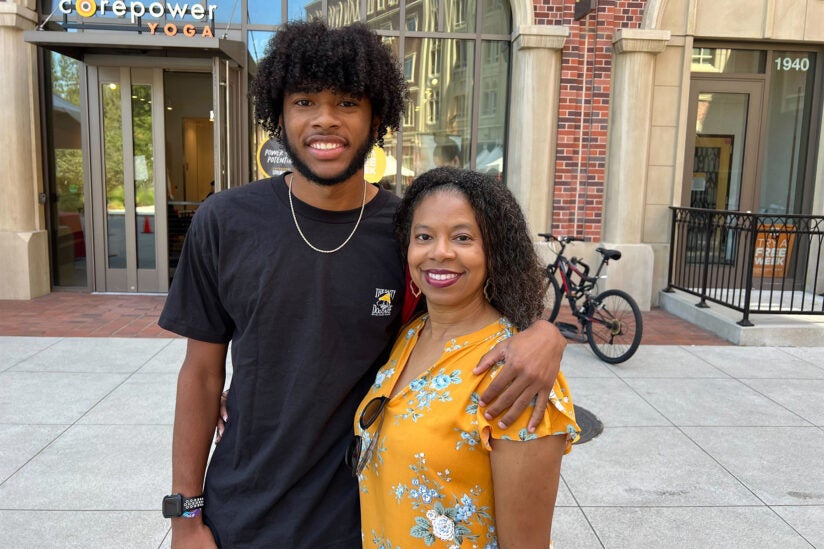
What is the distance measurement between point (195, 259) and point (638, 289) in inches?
311

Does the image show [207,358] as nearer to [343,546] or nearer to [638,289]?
[343,546]

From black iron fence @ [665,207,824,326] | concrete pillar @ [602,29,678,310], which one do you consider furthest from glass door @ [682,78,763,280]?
concrete pillar @ [602,29,678,310]

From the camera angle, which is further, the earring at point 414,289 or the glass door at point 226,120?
the glass door at point 226,120

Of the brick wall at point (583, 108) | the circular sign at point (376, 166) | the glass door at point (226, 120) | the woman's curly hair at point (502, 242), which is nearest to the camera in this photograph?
the woman's curly hair at point (502, 242)

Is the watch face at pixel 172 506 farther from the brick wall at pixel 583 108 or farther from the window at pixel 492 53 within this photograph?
the window at pixel 492 53

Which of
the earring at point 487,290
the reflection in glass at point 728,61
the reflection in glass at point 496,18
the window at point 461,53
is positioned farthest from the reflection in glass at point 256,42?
the earring at point 487,290

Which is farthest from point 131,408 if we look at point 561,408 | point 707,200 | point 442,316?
point 707,200

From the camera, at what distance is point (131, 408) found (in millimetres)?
4781

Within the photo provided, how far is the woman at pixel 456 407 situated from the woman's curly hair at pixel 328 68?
0.95ft

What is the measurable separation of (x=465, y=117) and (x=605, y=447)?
593 centimetres

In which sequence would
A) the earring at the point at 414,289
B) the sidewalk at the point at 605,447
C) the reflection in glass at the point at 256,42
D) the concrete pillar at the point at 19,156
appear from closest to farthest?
the earring at the point at 414,289, the sidewalk at the point at 605,447, the concrete pillar at the point at 19,156, the reflection in glass at the point at 256,42

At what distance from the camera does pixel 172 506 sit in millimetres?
1674

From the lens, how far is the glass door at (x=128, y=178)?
8.92m

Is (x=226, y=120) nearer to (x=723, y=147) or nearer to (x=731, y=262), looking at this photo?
(x=731, y=262)
